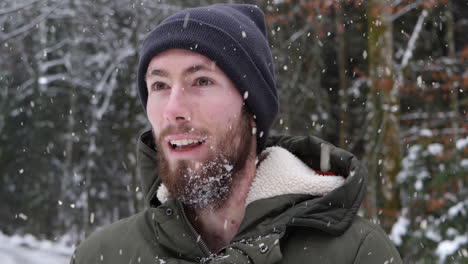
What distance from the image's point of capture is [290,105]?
1148 cm

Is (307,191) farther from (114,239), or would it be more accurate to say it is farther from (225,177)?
(114,239)

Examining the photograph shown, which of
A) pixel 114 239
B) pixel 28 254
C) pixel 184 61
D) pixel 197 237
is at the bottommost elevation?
pixel 28 254

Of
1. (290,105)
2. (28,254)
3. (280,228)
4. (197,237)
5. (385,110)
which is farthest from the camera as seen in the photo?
(290,105)

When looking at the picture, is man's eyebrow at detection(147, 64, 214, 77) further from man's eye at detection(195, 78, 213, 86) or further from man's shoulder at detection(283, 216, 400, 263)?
man's shoulder at detection(283, 216, 400, 263)

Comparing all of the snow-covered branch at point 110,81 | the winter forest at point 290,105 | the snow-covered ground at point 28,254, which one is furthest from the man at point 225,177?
the snow-covered branch at point 110,81

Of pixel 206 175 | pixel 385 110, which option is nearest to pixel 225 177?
pixel 206 175

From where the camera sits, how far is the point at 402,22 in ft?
35.2

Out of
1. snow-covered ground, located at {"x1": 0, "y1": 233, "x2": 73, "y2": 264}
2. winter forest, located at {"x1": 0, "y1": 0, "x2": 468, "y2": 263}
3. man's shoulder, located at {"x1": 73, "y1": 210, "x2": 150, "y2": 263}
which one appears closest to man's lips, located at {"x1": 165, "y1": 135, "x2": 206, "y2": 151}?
man's shoulder, located at {"x1": 73, "y1": 210, "x2": 150, "y2": 263}

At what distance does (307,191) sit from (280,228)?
21cm

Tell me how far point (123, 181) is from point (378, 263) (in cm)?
1420

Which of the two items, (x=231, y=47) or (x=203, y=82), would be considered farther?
(x=231, y=47)

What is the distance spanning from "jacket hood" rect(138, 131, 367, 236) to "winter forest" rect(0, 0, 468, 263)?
3.31 meters

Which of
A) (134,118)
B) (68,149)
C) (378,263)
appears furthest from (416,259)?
(68,149)

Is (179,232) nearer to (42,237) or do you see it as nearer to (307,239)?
(307,239)
